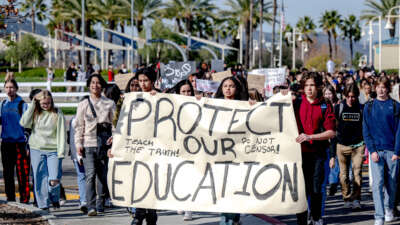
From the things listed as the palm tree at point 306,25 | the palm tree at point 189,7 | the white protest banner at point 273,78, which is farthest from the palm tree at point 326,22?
the white protest banner at point 273,78

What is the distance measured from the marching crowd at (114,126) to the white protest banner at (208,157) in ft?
1.13

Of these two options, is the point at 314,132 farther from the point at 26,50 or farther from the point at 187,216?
the point at 26,50

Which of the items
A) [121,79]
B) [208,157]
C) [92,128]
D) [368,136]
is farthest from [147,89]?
[121,79]

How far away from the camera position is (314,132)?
750 centimetres

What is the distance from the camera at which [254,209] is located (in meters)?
6.88

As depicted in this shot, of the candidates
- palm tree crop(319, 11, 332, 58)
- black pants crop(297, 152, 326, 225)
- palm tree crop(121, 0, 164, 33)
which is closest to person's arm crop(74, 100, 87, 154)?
black pants crop(297, 152, 326, 225)

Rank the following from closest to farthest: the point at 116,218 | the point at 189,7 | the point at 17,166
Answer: the point at 116,218
the point at 17,166
the point at 189,7

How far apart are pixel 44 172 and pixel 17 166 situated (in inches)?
31.9

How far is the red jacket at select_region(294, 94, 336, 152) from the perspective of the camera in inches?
295

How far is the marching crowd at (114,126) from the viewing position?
24.8 feet

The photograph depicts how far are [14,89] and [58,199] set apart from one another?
1542 millimetres

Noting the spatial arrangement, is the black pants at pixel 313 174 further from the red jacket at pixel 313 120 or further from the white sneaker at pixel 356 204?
the white sneaker at pixel 356 204

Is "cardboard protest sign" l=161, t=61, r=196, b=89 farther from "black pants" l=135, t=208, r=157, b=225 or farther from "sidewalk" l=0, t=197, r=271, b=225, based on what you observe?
"black pants" l=135, t=208, r=157, b=225

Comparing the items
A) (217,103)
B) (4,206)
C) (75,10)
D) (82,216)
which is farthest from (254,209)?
(75,10)
